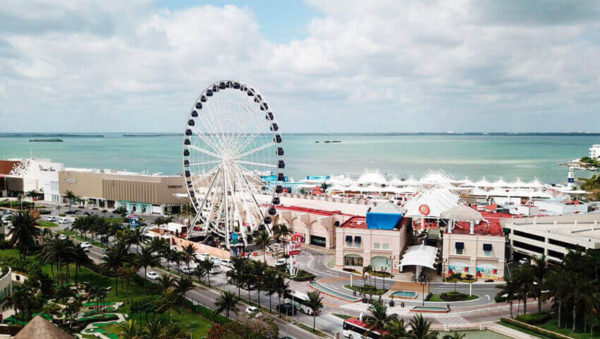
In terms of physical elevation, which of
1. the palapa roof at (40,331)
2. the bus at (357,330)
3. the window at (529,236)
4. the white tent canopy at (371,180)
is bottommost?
the bus at (357,330)

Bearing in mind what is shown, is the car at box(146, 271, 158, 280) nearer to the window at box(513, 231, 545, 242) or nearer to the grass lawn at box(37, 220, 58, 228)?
the grass lawn at box(37, 220, 58, 228)

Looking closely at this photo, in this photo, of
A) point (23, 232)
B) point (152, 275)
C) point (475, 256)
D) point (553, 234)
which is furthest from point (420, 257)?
point (23, 232)

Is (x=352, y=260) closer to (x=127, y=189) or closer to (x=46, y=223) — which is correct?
(x=46, y=223)

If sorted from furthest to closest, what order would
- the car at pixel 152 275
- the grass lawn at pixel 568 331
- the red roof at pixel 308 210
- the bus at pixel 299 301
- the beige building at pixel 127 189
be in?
1. the beige building at pixel 127 189
2. the red roof at pixel 308 210
3. the car at pixel 152 275
4. the bus at pixel 299 301
5. the grass lawn at pixel 568 331

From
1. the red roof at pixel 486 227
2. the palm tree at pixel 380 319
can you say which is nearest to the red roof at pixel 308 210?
the red roof at pixel 486 227

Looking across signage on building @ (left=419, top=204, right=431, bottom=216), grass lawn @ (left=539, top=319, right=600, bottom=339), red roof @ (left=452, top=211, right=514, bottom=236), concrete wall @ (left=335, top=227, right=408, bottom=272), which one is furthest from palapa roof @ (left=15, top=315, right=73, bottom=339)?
signage on building @ (left=419, top=204, right=431, bottom=216)

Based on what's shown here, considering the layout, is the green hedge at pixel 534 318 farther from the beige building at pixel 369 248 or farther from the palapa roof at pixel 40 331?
the palapa roof at pixel 40 331
